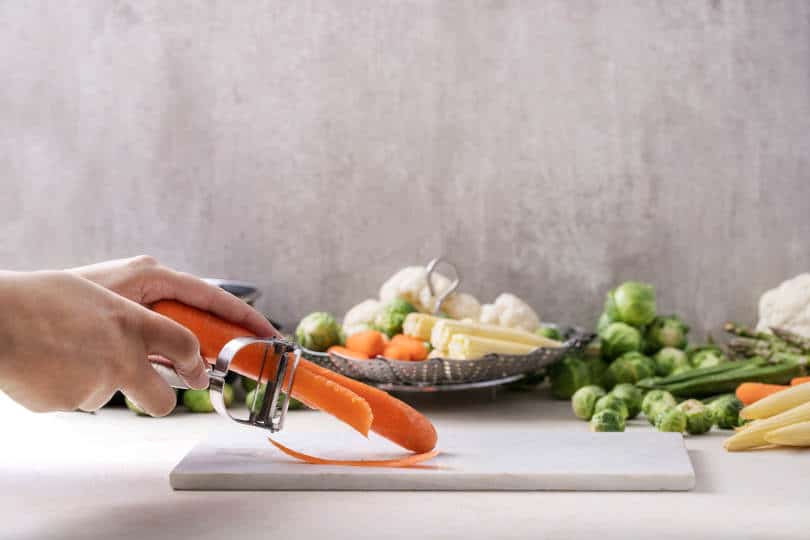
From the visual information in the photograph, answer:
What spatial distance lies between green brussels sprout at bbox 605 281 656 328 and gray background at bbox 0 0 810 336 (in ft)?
0.65

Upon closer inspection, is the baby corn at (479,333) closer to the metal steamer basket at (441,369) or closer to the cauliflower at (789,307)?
the metal steamer basket at (441,369)

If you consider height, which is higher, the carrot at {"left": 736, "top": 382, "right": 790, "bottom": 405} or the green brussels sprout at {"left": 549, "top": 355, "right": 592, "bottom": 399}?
the carrot at {"left": 736, "top": 382, "right": 790, "bottom": 405}

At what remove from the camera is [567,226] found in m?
2.57

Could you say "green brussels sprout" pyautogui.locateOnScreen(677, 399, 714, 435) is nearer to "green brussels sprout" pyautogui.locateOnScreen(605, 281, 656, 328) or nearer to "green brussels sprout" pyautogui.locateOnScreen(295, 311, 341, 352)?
"green brussels sprout" pyautogui.locateOnScreen(605, 281, 656, 328)

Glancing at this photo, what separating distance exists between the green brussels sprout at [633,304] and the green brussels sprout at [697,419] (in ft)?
1.55

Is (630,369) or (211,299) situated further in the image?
(630,369)

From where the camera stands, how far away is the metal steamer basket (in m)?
2.01

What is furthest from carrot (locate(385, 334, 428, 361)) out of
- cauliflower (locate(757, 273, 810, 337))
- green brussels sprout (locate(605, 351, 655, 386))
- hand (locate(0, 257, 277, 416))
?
cauliflower (locate(757, 273, 810, 337))

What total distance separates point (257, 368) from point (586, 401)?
711 millimetres

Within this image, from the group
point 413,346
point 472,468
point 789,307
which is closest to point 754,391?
point 789,307

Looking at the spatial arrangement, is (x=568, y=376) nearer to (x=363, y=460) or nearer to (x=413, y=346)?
(x=413, y=346)

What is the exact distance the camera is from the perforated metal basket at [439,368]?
201 centimetres

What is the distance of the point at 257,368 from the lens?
1601 mm

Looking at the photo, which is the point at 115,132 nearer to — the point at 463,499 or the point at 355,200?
the point at 355,200
